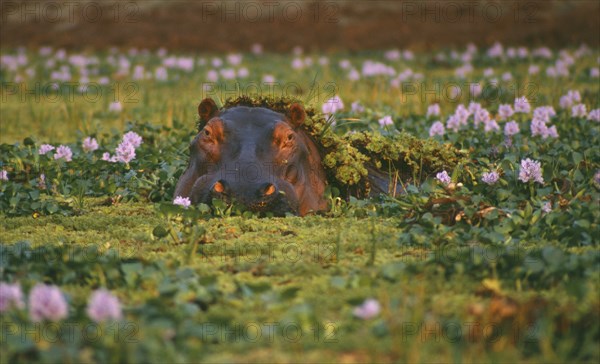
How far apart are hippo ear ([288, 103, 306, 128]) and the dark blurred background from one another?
11.4 metres

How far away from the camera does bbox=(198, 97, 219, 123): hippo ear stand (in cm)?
663

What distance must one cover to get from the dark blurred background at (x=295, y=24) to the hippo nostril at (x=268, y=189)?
12014mm

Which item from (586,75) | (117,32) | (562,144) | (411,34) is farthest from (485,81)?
(117,32)

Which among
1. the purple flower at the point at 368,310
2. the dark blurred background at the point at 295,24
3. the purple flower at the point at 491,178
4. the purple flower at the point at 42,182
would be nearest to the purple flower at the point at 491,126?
the purple flower at the point at 491,178

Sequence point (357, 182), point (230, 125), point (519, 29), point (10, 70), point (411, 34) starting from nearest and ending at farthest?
point (230, 125)
point (357, 182)
point (10, 70)
point (519, 29)
point (411, 34)

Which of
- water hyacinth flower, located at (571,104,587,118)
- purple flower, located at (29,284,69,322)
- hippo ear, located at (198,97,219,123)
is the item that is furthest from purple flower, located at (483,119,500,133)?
purple flower, located at (29,284,69,322)

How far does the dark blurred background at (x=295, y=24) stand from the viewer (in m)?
19.2

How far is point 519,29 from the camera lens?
1955cm

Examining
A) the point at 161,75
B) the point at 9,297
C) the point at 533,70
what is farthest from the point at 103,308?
the point at 161,75

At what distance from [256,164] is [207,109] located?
2.53 ft

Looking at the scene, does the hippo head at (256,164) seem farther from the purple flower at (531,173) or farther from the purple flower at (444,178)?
the purple flower at (531,173)

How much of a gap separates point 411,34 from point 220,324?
57.1 ft

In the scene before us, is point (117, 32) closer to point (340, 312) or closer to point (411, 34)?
point (411, 34)

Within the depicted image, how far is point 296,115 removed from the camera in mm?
6562
